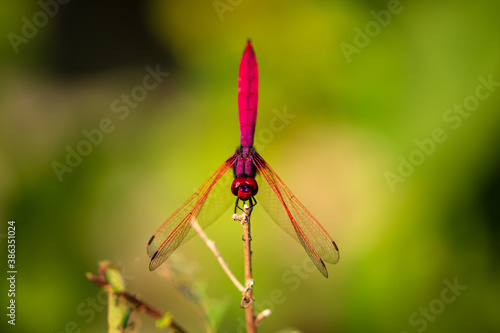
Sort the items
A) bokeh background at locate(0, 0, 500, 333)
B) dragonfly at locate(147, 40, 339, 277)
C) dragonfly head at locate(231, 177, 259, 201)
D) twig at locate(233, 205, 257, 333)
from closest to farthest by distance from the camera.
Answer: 1. twig at locate(233, 205, 257, 333)
2. dragonfly head at locate(231, 177, 259, 201)
3. dragonfly at locate(147, 40, 339, 277)
4. bokeh background at locate(0, 0, 500, 333)

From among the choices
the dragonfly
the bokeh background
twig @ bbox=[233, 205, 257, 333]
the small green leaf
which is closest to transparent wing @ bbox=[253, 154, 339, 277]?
the dragonfly

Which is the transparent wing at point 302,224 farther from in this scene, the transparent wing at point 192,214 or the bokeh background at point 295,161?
the bokeh background at point 295,161

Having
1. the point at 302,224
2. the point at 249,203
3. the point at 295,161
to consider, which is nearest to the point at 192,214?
the point at 249,203

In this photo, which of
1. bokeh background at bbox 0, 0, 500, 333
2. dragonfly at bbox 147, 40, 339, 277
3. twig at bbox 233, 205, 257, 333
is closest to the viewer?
twig at bbox 233, 205, 257, 333

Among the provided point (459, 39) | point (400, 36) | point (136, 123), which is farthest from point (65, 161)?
point (459, 39)

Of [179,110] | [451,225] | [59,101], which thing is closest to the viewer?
[451,225]

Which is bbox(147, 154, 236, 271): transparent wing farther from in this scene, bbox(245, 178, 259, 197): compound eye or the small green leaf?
the small green leaf

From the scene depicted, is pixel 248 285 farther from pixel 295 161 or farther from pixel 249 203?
pixel 295 161

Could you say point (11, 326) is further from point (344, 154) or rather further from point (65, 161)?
point (344, 154)
